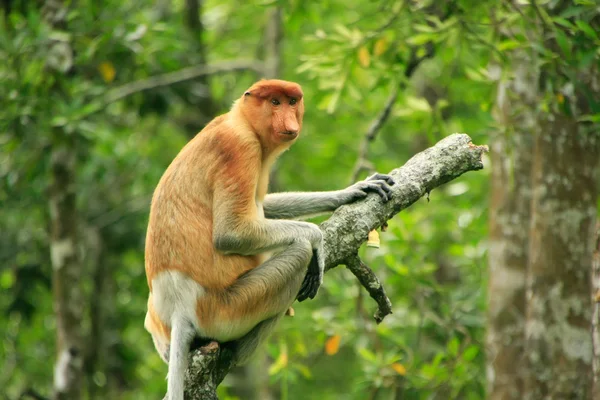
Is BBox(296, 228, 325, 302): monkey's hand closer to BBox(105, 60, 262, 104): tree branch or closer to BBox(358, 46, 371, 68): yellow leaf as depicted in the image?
BBox(358, 46, 371, 68): yellow leaf

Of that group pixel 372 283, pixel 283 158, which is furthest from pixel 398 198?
pixel 283 158

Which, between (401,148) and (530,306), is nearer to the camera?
(530,306)

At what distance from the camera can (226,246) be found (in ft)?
10.6

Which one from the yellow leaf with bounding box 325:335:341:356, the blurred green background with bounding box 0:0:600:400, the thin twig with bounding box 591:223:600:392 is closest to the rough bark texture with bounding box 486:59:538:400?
the blurred green background with bounding box 0:0:600:400

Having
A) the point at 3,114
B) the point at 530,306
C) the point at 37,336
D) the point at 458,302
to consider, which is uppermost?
the point at 3,114

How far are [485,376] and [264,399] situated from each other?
2800mm

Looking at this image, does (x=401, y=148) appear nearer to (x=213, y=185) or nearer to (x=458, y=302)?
(x=458, y=302)

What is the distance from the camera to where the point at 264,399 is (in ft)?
24.6

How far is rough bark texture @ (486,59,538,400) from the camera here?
5102 millimetres

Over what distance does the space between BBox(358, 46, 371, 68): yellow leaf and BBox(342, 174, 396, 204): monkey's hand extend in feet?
4.65

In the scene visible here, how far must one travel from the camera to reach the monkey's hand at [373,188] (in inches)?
133

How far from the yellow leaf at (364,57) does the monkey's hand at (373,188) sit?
142 centimetres

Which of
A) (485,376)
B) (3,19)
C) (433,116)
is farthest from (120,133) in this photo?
(485,376)

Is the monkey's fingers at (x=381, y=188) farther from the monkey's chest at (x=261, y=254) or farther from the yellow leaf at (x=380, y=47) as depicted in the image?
the yellow leaf at (x=380, y=47)
